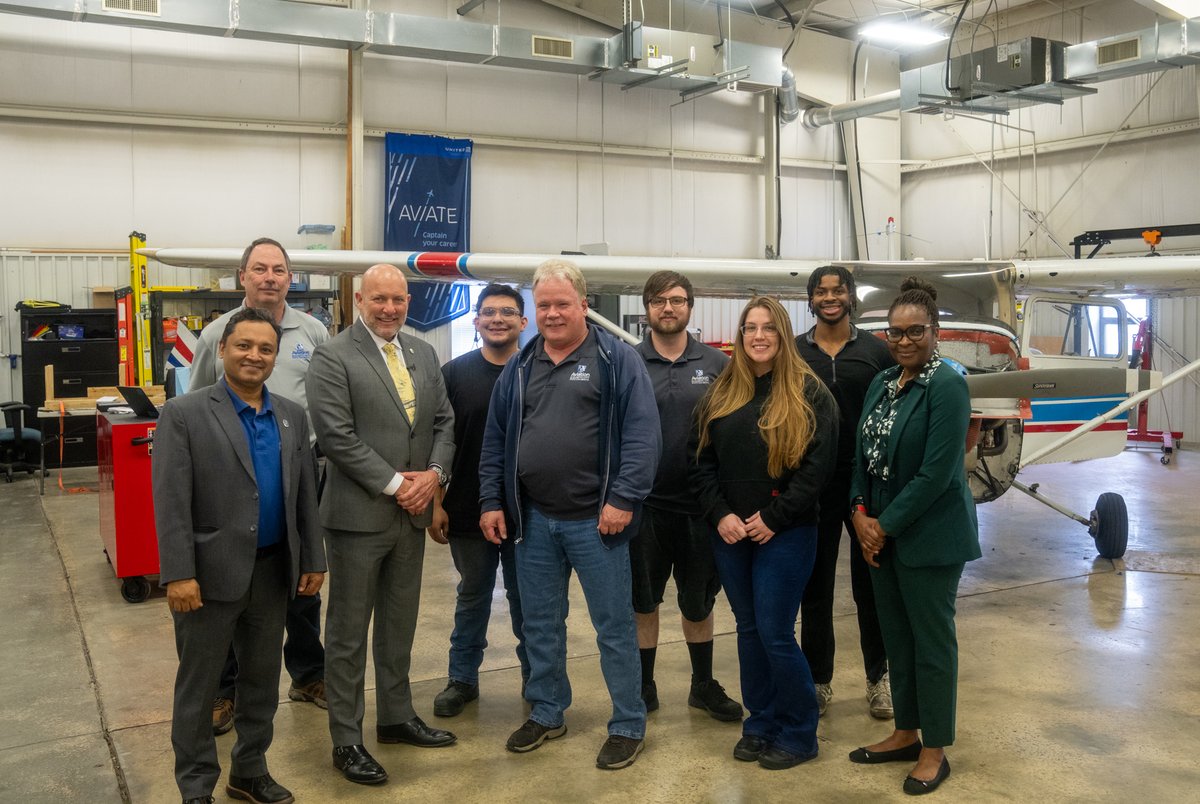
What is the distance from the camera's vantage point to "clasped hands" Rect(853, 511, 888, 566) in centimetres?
321

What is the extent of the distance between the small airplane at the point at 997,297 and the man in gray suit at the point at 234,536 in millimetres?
3697

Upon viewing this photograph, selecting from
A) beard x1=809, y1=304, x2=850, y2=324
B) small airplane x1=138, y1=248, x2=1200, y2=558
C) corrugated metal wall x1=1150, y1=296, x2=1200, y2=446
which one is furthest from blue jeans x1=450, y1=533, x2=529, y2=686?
corrugated metal wall x1=1150, y1=296, x2=1200, y2=446

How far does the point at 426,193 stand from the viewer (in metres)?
14.0

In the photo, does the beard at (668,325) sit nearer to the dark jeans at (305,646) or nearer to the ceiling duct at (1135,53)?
the dark jeans at (305,646)

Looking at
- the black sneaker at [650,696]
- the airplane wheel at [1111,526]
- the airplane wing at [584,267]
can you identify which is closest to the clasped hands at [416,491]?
the black sneaker at [650,696]

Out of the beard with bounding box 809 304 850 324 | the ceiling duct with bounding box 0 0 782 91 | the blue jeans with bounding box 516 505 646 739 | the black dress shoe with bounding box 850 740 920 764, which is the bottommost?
the black dress shoe with bounding box 850 740 920 764

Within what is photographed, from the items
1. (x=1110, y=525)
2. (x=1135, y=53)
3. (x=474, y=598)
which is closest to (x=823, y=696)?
(x=474, y=598)

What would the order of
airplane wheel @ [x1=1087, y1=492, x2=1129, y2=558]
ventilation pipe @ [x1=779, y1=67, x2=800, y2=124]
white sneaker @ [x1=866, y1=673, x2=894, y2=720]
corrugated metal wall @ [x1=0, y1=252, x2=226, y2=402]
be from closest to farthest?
white sneaker @ [x1=866, y1=673, x2=894, y2=720] → airplane wheel @ [x1=1087, y1=492, x2=1129, y2=558] → corrugated metal wall @ [x1=0, y1=252, x2=226, y2=402] → ventilation pipe @ [x1=779, y1=67, x2=800, y2=124]

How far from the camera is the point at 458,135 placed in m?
→ 14.4

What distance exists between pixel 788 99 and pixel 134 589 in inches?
521

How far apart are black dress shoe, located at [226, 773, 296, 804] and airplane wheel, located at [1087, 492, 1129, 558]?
547 centimetres

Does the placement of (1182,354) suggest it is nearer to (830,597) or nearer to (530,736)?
(830,597)

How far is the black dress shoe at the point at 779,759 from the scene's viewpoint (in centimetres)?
335

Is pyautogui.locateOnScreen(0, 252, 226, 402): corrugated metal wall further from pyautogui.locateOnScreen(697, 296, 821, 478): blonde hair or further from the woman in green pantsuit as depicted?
the woman in green pantsuit
